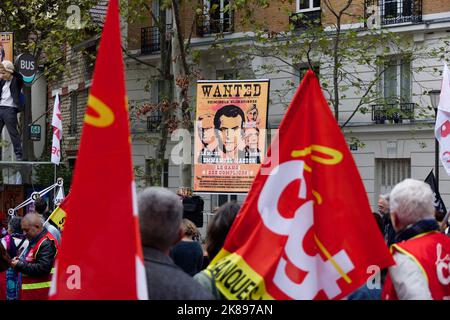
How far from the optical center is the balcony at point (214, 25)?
1034 inches

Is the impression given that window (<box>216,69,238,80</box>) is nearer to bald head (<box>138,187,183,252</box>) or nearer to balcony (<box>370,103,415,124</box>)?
balcony (<box>370,103,415,124</box>)

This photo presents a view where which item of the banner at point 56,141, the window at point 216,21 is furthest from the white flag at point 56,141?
the window at point 216,21

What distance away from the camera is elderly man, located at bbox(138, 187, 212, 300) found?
3654mm

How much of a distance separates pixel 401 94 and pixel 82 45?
1049 centimetres

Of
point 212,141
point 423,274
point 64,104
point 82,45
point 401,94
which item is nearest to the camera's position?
point 423,274

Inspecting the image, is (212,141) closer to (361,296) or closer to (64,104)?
(361,296)

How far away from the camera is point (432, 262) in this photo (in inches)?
165

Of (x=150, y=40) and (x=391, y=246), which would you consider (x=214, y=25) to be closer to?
(x=150, y=40)

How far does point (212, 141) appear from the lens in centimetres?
1145

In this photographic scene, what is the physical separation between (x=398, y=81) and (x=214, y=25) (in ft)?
21.8

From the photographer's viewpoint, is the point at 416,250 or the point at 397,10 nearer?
the point at 416,250

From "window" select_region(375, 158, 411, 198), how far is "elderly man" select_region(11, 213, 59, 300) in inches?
633

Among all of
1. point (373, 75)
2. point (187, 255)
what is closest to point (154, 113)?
point (373, 75)

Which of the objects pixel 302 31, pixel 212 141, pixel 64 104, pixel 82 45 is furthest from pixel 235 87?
pixel 64 104
